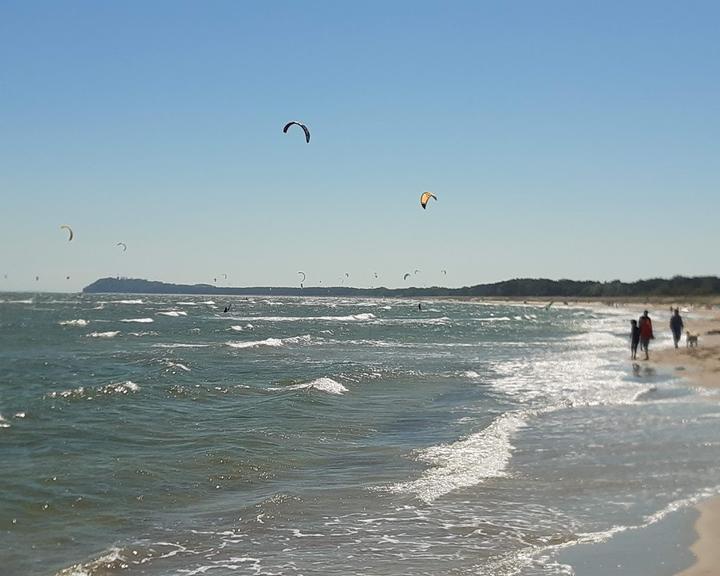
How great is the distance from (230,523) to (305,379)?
1450 centimetres

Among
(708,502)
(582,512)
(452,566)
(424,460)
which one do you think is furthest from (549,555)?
(424,460)

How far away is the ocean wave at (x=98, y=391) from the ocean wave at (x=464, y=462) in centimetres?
1012

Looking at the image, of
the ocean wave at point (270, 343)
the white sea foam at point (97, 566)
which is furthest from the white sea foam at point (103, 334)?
the white sea foam at point (97, 566)

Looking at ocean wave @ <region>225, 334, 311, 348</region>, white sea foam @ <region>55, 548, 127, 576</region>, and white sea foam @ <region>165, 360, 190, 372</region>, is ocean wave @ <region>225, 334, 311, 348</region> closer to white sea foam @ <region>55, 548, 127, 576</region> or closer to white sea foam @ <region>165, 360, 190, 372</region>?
white sea foam @ <region>165, 360, 190, 372</region>

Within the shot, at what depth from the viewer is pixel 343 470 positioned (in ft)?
37.0

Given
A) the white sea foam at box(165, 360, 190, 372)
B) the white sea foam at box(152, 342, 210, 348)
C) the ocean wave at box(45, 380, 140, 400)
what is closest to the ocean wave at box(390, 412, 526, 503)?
the ocean wave at box(45, 380, 140, 400)

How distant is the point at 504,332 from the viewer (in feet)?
176

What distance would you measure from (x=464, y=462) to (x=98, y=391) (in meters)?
11.8

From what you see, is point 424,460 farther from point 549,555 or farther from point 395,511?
point 549,555

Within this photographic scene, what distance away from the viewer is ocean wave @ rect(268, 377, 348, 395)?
67.6ft

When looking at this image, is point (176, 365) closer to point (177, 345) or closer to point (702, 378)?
point (177, 345)

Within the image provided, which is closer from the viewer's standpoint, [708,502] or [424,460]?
[708,502]

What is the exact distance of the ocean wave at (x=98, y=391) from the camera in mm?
19578

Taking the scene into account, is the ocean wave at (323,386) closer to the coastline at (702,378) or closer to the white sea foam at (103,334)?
the coastline at (702,378)
